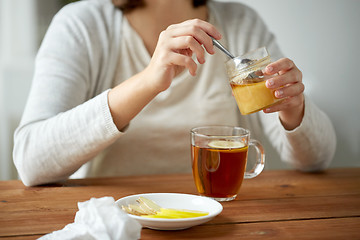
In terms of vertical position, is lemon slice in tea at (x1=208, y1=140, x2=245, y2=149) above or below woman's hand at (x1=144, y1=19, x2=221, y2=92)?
below

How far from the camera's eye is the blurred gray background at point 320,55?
210 cm

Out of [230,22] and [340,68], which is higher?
A: [230,22]

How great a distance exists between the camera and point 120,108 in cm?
94

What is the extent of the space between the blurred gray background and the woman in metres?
0.69

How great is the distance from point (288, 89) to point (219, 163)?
9.6 inches

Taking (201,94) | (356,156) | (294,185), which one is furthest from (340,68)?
(294,185)

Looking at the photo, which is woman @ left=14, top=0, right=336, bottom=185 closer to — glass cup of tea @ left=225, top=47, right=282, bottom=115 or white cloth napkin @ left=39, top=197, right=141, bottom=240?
glass cup of tea @ left=225, top=47, right=282, bottom=115

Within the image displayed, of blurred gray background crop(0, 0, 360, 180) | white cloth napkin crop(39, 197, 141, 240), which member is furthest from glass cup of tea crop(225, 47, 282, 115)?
blurred gray background crop(0, 0, 360, 180)

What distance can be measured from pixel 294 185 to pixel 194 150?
0.31 metres

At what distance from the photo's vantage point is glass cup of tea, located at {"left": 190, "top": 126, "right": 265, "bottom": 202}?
83 cm

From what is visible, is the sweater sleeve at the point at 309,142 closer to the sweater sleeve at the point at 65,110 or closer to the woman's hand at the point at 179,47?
the woman's hand at the point at 179,47

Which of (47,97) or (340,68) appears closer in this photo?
(47,97)

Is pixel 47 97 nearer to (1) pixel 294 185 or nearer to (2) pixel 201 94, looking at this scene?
(2) pixel 201 94

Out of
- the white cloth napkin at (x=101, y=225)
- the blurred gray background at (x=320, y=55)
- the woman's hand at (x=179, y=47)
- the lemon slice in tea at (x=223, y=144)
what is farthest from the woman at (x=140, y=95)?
the blurred gray background at (x=320, y=55)
